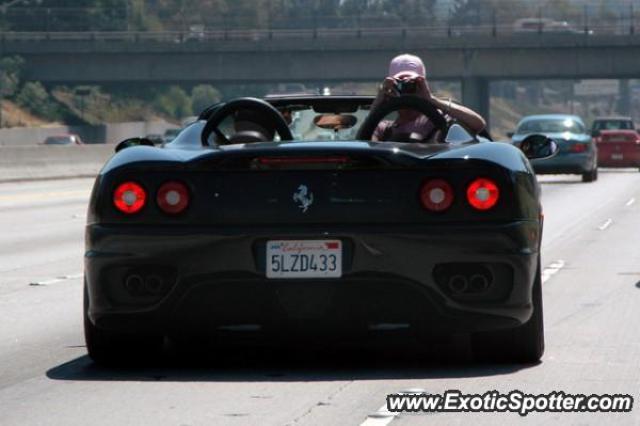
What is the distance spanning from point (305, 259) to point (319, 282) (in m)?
0.12

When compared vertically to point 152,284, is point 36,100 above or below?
below

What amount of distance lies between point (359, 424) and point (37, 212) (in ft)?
66.9

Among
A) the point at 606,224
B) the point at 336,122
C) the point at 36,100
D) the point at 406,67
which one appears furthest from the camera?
the point at 36,100

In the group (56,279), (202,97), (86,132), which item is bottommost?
(202,97)

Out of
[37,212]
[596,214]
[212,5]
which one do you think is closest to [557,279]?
[596,214]

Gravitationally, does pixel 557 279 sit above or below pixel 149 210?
below

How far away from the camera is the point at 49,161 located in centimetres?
4294

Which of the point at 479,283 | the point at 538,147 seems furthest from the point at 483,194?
the point at 538,147

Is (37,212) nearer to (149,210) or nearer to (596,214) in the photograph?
(596,214)

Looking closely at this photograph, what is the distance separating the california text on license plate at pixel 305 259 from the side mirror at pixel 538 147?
7.02ft

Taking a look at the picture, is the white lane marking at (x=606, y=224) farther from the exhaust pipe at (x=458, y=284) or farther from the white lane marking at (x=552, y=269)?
the exhaust pipe at (x=458, y=284)

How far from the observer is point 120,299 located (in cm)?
780

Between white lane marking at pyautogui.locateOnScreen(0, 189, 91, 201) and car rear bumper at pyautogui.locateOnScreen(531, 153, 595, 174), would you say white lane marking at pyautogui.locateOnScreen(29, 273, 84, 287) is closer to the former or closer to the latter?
white lane marking at pyautogui.locateOnScreen(0, 189, 91, 201)
